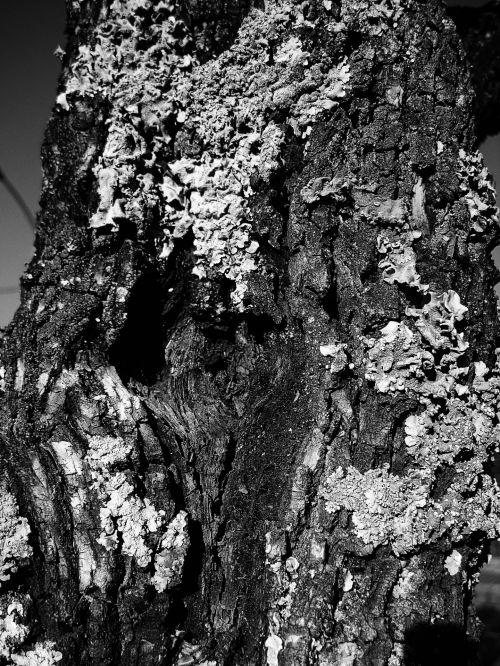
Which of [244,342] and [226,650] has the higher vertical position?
[244,342]

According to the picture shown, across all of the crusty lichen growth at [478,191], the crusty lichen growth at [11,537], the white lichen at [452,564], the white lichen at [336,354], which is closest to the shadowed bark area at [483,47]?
the crusty lichen growth at [478,191]

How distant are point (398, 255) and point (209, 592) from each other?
0.74 meters

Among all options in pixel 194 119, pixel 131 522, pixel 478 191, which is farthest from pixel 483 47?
pixel 131 522

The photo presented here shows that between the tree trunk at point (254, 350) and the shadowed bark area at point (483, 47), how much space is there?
74 cm

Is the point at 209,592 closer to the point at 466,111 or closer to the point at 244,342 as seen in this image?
the point at 244,342

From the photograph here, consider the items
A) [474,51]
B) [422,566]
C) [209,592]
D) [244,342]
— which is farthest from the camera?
[474,51]

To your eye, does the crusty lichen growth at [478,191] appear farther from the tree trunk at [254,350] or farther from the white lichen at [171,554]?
the white lichen at [171,554]

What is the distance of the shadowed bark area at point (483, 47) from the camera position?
5.49 ft

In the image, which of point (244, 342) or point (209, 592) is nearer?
point (209, 592)

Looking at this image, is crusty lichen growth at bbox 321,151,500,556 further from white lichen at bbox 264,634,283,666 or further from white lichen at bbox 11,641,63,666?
white lichen at bbox 11,641,63,666

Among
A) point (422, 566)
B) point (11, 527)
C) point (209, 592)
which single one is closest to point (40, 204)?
point (11, 527)

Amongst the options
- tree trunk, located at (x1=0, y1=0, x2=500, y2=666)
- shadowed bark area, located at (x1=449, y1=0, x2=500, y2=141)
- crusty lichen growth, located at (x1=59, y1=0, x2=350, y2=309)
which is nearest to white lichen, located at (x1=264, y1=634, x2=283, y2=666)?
tree trunk, located at (x1=0, y1=0, x2=500, y2=666)

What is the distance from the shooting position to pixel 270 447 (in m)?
1.04

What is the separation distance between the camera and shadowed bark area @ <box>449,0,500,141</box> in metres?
1.67
